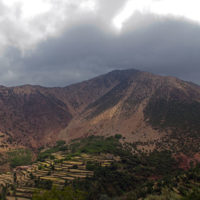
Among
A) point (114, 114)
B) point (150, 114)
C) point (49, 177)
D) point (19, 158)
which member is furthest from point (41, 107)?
point (49, 177)

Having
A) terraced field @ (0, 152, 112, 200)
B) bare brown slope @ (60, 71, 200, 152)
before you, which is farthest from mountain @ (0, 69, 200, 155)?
terraced field @ (0, 152, 112, 200)

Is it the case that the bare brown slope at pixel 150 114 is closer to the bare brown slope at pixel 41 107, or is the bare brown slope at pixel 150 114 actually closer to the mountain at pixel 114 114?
the mountain at pixel 114 114

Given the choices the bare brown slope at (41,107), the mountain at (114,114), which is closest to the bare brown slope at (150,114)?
the mountain at (114,114)

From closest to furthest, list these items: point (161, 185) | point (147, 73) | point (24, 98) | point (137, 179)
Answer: point (161, 185) < point (137, 179) < point (24, 98) < point (147, 73)

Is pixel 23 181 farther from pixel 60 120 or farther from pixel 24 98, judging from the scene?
pixel 24 98

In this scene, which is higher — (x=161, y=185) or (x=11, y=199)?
(x=161, y=185)

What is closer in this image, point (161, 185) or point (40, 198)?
point (40, 198)

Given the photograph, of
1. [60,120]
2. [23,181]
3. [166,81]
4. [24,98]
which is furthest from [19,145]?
[166,81]

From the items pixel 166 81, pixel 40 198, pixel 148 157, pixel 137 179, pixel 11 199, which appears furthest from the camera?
pixel 166 81

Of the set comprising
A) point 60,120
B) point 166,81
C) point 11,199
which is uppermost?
point 166,81
